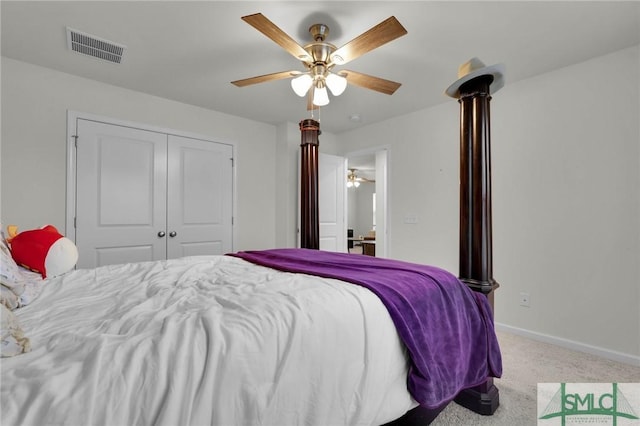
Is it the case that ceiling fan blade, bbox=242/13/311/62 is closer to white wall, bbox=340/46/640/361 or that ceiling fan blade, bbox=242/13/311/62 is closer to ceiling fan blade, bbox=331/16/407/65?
ceiling fan blade, bbox=331/16/407/65

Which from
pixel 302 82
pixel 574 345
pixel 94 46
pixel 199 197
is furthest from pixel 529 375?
pixel 94 46

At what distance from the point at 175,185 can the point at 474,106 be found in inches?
124

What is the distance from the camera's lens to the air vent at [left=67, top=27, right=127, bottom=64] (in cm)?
223

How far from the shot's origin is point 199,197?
12.2 ft

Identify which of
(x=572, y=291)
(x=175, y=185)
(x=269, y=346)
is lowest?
(x=572, y=291)

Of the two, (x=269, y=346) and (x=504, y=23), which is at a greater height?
(x=504, y=23)

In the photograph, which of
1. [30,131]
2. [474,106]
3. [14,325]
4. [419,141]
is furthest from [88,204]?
[419,141]

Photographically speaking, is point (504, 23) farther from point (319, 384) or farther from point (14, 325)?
point (14, 325)

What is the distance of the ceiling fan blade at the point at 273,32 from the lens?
1608mm

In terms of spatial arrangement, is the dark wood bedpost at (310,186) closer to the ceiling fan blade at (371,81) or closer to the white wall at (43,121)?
the ceiling fan blade at (371,81)

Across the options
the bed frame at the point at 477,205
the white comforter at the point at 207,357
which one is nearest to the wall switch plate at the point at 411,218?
the bed frame at the point at 477,205

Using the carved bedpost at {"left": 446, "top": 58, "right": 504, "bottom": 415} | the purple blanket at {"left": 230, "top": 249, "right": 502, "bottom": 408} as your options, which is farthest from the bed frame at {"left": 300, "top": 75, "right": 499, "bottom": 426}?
the purple blanket at {"left": 230, "top": 249, "right": 502, "bottom": 408}

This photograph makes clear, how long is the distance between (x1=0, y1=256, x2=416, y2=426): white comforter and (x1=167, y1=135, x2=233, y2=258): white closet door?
2.09 m

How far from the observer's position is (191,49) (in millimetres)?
2416
